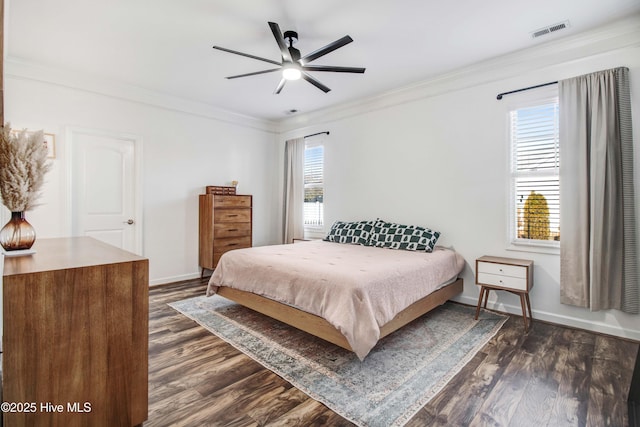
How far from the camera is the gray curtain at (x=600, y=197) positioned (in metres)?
2.62

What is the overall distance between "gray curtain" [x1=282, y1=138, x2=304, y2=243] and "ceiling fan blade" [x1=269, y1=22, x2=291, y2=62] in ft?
9.24

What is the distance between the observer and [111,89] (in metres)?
4.00

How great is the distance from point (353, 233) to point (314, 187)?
1.47m

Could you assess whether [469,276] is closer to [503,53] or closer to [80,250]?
[503,53]

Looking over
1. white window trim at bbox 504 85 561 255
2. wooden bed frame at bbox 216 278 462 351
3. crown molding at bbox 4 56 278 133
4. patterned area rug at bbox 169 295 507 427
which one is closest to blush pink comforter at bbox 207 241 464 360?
wooden bed frame at bbox 216 278 462 351

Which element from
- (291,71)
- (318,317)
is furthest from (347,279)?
(291,71)

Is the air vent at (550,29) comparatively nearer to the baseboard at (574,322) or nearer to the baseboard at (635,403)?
the baseboard at (574,322)

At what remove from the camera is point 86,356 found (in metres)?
1.06

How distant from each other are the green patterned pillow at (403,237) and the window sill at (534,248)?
0.78 metres

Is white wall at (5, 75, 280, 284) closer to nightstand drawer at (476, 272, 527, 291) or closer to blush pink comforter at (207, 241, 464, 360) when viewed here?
blush pink comforter at (207, 241, 464, 360)

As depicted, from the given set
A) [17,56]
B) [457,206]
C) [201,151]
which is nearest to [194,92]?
[201,151]

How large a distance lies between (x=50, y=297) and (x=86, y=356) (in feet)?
0.79

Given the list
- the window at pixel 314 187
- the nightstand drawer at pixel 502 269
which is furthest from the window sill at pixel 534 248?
the window at pixel 314 187

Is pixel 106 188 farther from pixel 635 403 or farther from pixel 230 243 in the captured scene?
pixel 635 403
